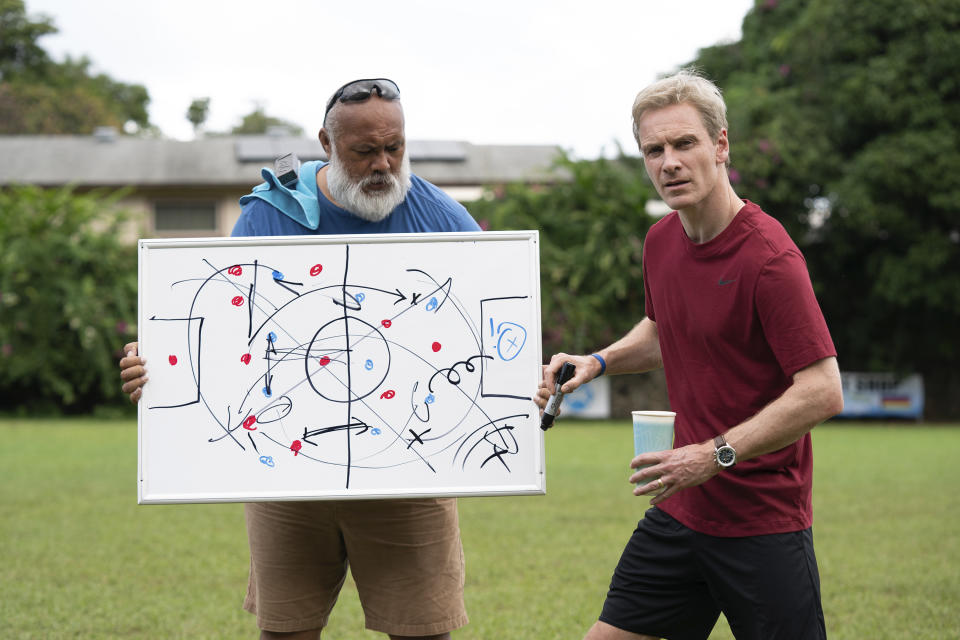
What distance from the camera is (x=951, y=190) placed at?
2123 centimetres

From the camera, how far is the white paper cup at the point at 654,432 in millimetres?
2807

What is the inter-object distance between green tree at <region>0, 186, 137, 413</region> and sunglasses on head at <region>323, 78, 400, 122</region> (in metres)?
18.0

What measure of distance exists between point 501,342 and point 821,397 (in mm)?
1021

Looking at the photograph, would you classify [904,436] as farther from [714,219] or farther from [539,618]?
[714,219]

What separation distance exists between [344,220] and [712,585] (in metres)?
1.66

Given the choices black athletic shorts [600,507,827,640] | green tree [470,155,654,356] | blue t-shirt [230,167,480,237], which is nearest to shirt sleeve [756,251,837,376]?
black athletic shorts [600,507,827,640]

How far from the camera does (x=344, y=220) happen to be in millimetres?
3500

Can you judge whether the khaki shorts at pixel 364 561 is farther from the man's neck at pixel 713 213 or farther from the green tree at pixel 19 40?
the green tree at pixel 19 40

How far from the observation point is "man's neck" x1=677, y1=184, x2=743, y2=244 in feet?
9.57

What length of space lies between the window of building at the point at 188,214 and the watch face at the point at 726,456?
2877cm

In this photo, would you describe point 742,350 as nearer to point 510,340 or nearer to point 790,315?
point 790,315

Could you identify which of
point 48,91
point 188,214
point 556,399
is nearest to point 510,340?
point 556,399

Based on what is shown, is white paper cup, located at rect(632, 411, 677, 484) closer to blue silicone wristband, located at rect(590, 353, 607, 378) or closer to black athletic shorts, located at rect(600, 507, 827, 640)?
black athletic shorts, located at rect(600, 507, 827, 640)

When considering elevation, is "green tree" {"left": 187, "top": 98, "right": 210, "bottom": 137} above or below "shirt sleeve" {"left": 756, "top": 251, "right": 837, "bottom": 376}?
above
